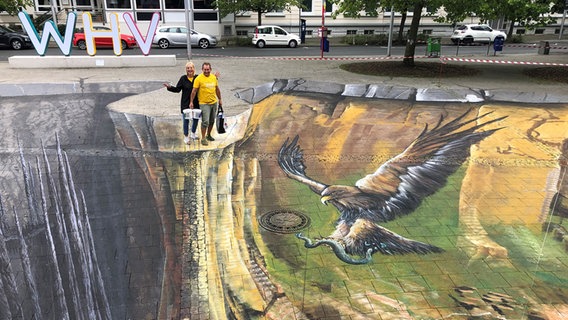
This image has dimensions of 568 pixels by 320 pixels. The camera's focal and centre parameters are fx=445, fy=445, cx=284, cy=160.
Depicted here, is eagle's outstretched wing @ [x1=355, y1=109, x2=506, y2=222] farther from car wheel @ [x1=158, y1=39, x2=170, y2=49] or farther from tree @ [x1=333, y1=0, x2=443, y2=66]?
car wheel @ [x1=158, y1=39, x2=170, y2=49]

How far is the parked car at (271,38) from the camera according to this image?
1194 inches

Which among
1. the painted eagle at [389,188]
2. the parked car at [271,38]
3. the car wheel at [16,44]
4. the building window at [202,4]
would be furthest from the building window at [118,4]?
the painted eagle at [389,188]

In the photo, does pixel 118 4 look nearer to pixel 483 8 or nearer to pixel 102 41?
pixel 102 41

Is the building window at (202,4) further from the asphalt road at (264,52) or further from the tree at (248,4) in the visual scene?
the asphalt road at (264,52)

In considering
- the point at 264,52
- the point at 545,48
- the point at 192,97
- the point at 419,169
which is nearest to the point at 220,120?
the point at 192,97

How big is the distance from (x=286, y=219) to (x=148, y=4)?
1267 inches

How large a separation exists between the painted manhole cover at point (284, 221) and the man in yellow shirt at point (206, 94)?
3.14 m

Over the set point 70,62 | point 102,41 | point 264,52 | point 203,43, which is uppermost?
point 102,41

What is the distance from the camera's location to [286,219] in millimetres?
6160

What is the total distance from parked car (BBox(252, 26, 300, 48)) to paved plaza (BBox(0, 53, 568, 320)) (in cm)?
1940

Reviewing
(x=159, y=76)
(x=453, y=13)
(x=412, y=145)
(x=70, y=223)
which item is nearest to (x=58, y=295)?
(x=70, y=223)

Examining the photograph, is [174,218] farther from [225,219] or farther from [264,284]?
[264,284]

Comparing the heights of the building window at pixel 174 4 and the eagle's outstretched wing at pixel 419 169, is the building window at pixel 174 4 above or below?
above

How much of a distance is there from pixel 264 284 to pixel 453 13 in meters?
13.7
